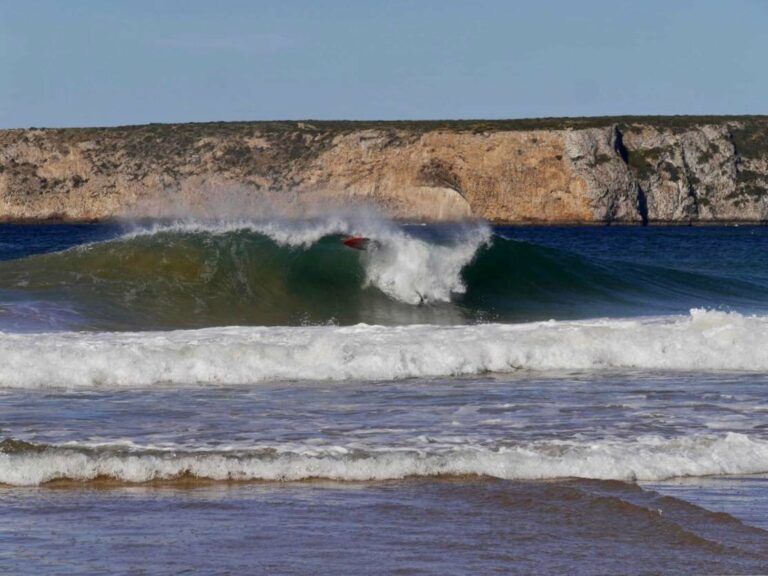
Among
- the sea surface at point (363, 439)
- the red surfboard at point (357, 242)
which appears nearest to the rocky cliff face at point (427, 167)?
the red surfboard at point (357, 242)

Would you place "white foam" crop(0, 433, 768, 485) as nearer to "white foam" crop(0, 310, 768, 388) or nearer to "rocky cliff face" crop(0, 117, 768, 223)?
"white foam" crop(0, 310, 768, 388)

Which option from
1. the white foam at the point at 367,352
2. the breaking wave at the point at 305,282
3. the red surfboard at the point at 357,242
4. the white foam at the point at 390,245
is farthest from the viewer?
the red surfboard at the point at 357,242

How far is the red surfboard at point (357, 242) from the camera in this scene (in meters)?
21.9

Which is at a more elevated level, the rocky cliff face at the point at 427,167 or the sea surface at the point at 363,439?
the rocky cliff face at the point at 427,167

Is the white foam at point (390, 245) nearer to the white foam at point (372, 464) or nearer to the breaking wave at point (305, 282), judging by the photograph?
the breaking wave at point (305, 282)

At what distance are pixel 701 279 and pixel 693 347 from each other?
14.5 metres

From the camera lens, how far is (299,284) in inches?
806

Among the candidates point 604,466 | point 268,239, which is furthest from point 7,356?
point 268,239

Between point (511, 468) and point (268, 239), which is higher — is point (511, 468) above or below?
below

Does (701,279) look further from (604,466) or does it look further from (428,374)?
(604,466)

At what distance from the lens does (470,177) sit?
86125 mm

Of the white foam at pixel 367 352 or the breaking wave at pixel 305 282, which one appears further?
the breaking wave at pixel 305 282

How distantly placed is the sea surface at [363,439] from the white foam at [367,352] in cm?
3

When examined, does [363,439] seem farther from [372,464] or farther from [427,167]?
[427,167]
